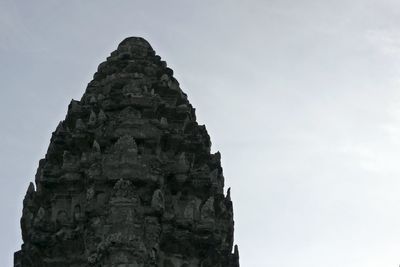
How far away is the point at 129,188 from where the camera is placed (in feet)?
71.1

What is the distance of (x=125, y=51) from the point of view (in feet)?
91.6

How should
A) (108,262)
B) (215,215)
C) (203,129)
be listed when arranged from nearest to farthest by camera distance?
(108,262), (215,215), (203,129)

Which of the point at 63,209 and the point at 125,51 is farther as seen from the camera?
the point at 125,51

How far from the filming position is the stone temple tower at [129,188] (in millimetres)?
21406

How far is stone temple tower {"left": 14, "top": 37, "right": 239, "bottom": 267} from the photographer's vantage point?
21.4 meters

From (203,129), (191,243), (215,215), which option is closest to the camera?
(191,243)

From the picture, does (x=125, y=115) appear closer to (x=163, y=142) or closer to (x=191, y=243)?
(x=163, y=142)

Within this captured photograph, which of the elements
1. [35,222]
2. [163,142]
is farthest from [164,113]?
[35,222]

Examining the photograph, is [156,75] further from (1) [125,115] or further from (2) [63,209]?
(2) [63,209]

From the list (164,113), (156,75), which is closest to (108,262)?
(164,113)

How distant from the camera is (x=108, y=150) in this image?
76.5 ft

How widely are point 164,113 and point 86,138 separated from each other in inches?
98.6

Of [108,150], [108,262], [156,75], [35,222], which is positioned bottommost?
[108,262]

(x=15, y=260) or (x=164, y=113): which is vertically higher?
(x=164, y=113)
